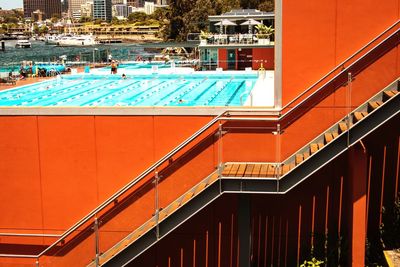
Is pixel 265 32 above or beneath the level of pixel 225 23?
beneath

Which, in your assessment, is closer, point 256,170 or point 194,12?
point 256,170

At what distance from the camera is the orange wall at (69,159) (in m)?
11.3

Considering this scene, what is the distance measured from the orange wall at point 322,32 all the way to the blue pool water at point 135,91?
71.1 inches

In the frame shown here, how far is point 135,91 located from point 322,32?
762 centimetres

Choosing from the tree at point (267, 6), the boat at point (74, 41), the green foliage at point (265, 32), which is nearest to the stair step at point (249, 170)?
the green foliage at point (265, 32)

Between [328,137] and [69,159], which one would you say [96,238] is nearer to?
[69,159]

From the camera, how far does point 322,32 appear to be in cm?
1101

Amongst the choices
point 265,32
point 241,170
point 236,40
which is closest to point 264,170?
point 241,170

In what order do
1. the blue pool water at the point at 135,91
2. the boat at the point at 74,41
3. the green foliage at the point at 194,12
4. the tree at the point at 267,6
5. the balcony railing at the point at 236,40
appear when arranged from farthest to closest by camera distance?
the boat at the point at 74,41 → the tree at the point at 267,6 → the green foliage at the point at 194,12 → the balcony railing at the point at 236,40 → the blue pool water at the point at 135,91

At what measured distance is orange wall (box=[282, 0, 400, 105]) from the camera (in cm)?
1086

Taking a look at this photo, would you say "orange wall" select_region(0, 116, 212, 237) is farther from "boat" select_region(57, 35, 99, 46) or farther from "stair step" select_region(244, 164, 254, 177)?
"boat" select_region(57, 35, 99, 46)

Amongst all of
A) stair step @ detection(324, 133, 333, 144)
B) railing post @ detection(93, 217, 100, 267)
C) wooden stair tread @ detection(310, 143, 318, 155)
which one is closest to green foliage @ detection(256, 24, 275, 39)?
wooden stair tread @ detection(310, 143, 318, 155)

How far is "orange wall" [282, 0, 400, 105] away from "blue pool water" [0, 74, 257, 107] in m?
1.81

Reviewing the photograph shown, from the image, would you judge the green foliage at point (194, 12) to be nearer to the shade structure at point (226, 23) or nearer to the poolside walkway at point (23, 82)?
the shade structure at point (226, 23)
